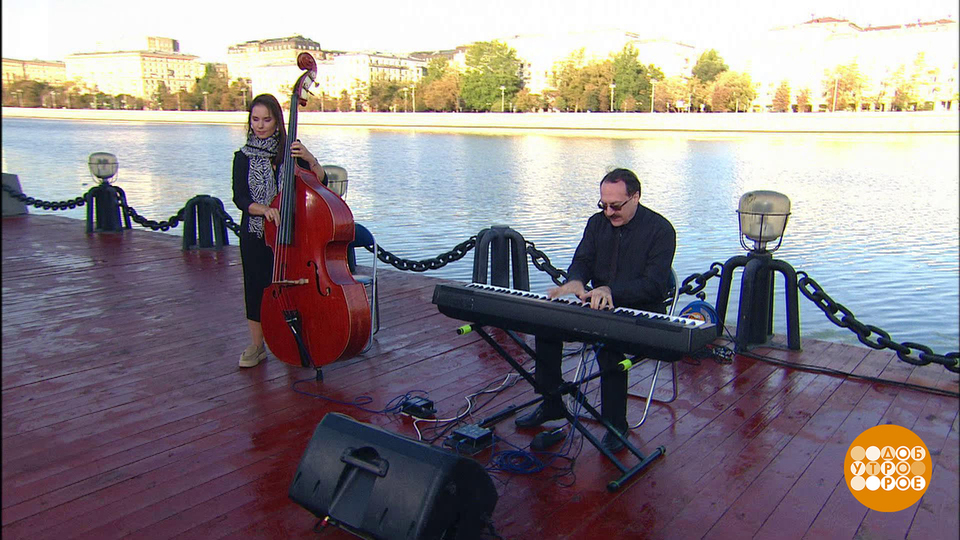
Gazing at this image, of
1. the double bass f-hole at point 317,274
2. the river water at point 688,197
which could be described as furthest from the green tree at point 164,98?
the double bass f-hole at point 317,274

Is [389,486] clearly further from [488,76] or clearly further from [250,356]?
[488,76]

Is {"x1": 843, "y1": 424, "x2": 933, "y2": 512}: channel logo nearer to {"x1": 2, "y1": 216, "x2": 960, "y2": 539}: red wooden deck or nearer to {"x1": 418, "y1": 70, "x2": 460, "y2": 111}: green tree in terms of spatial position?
{"x1": 2, "y1": 216, "x2": 960, "y2": 539}: red wooden deck

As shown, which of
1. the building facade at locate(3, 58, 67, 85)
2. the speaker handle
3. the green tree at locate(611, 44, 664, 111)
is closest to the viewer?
the building facade at locate(3, 58, 67, 85)

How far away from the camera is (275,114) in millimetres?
4375

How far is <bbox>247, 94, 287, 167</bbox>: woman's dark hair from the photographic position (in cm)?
430

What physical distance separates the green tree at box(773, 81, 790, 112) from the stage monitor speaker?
237ft

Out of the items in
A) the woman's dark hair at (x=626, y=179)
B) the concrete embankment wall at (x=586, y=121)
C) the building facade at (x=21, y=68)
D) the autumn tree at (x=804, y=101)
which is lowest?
the woman's dark hair at (x=626, y=179)

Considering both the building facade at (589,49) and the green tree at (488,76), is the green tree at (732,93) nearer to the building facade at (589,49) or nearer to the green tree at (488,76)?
the green tree at (488,76)

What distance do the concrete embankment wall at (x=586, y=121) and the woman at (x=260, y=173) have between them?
115ft

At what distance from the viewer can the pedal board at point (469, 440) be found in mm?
3559

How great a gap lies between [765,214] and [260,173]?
3523mm

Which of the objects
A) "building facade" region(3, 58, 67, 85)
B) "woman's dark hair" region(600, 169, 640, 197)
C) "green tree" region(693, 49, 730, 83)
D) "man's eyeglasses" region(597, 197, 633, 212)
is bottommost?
"man's eyeglasses" region(597, 197, 633, 212)

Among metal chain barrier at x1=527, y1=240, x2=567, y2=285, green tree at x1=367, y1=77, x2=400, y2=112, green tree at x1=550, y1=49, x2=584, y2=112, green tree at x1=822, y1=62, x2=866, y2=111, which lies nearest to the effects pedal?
metal chain barrier at x1=527, y1=240, x2=567, y2=285

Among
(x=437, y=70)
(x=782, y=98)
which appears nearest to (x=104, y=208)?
(x=782, y=98)
